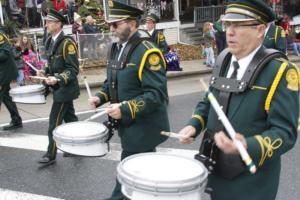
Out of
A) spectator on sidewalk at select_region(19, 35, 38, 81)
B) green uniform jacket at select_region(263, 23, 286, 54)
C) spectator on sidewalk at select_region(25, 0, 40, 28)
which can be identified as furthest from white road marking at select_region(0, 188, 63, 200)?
spectator on sidewalk at select_region(25, 0, 40, 28)

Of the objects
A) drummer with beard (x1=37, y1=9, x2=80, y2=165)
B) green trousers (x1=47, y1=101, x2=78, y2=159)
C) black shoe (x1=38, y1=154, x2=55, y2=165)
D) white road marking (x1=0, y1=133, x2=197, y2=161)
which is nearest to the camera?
drummer with beard (x1=37, y1=9, x2=80, y2=165)

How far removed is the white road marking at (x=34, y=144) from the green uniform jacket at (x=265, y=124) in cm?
367

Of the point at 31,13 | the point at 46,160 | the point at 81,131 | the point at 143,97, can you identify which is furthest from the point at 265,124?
the point at 31,13

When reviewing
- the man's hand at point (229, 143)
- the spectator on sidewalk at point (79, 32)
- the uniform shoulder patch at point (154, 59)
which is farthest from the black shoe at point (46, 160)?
the spectator on sidewalk at point (79, 32)

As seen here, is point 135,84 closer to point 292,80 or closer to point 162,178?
point 162,178

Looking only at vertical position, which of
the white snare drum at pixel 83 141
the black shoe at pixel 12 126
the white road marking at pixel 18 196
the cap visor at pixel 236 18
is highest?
the cap visor at pixel 236 18

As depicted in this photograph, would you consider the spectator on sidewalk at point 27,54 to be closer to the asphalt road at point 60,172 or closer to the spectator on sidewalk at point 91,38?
the spectator on sidewalk at point 91,38

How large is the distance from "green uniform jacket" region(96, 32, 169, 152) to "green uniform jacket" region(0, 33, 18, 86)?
4214 mm

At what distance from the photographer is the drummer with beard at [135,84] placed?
3814mm

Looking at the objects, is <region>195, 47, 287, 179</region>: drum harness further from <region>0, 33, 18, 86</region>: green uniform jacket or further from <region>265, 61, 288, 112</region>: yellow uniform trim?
<region>0, 33, 18, 86</region>: green uniform jacket

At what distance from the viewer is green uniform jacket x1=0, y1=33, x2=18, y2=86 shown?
777cm

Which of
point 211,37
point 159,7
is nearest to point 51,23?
point 211,37

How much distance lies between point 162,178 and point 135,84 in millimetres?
1537

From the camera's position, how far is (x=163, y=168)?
106 inches
